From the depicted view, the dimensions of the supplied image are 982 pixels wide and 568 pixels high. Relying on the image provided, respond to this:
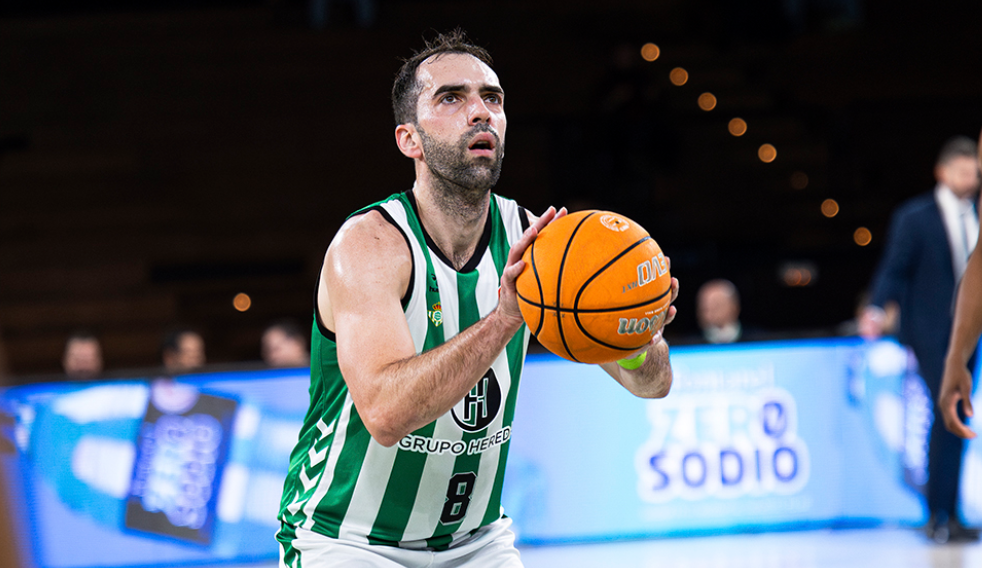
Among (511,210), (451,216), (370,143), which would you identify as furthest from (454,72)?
(370,143)

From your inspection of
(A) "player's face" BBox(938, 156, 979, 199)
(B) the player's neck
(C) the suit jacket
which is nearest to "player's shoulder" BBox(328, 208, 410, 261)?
(B) the player's neck

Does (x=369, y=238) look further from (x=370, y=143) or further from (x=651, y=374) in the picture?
(x=370, y=143)

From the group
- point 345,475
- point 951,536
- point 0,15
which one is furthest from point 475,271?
point 0,15

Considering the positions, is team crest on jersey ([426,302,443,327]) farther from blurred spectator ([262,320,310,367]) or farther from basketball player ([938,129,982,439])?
blurred spectator ([262,320,310,367])

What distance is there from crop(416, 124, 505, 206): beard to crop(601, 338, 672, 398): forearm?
638 millimetres

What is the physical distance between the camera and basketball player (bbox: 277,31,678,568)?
8.77 feet

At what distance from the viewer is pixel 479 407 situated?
276 centimetres

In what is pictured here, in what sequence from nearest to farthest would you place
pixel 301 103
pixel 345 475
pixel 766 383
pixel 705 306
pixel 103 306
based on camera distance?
pixel 345 475 → pixel 766 383 → pixel 705 306 → pixel 103 306 → pixel 301 103

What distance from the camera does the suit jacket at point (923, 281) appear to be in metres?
5.90

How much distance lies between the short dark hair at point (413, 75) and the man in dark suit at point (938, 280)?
4.03 m

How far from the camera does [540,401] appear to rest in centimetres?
638

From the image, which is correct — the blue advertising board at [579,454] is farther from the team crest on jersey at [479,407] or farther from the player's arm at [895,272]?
the team crest on jersey at [479,407]

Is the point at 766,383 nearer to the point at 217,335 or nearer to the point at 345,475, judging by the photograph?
the point at 345,475

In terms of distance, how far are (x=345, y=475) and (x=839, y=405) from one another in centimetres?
463
